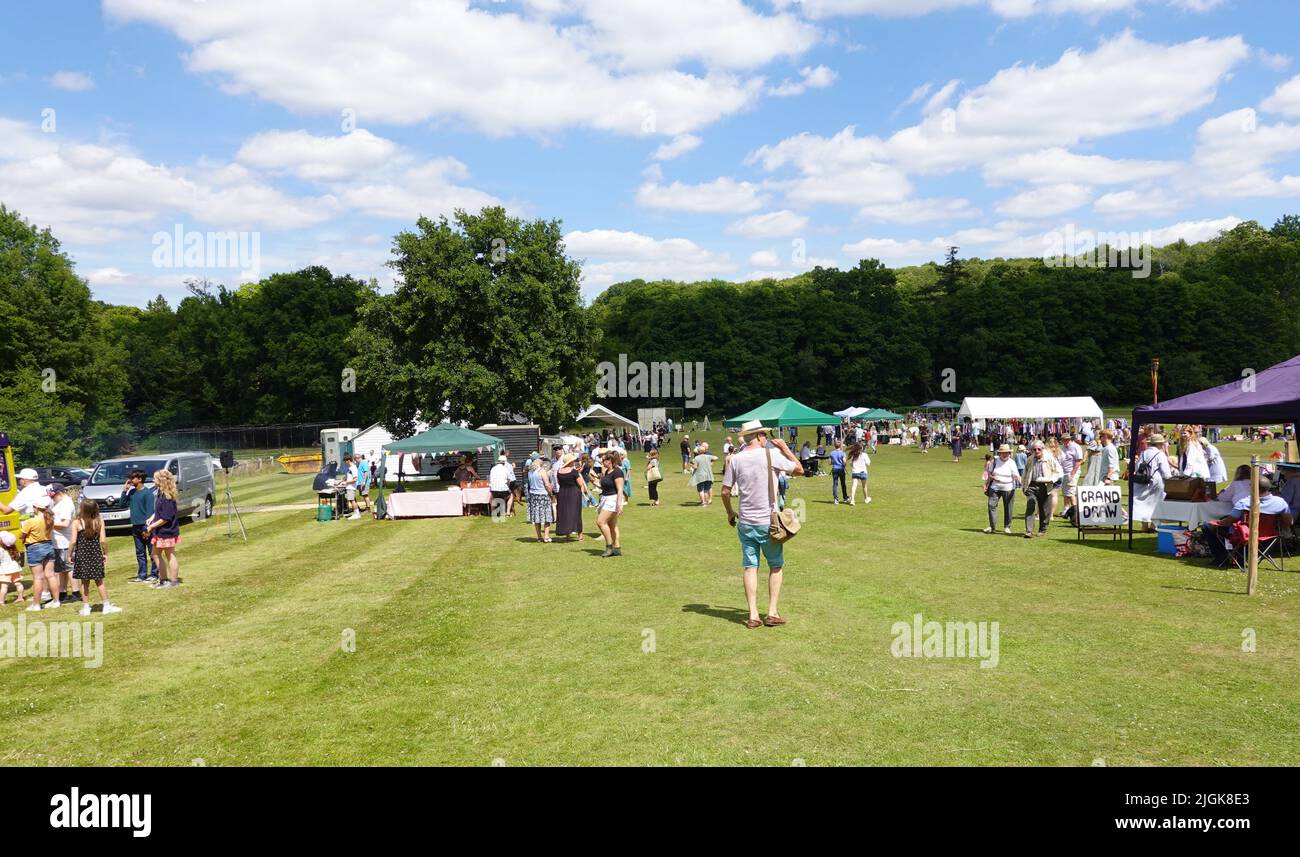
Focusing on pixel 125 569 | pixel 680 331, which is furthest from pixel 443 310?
pixel 680 331

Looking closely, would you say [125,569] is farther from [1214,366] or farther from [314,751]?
[1214,366]

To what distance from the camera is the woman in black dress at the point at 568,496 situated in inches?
627

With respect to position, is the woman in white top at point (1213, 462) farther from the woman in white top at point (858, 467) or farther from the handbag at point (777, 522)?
the handbag at point (777, 522)

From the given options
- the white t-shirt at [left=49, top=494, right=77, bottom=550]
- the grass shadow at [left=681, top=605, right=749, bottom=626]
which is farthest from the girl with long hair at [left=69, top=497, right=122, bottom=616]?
the grass shadow at [left=681, top=605, right=749, bottom=626]

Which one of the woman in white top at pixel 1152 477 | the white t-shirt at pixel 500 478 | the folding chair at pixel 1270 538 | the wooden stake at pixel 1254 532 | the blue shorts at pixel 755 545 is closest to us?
the blue shorts at pixel 755 545

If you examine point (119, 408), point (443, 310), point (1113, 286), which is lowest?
point (119, 408)

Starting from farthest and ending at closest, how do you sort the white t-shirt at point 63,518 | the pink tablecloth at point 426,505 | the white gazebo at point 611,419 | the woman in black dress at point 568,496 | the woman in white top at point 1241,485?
the white gazebo at point 611,419 < the pink tablecloth at point 426,505 < the woman in black dress at point 568,496 < the woman in white top at point 1241,485 < the white t-shirt at point 63,518

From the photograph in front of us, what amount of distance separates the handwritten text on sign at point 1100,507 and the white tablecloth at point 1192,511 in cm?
112

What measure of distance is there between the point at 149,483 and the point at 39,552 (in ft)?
37.5

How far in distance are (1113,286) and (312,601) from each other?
90.5m

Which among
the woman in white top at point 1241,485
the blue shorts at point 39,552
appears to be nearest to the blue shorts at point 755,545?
the woman in white top at point 1241,485

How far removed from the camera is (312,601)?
11.5m

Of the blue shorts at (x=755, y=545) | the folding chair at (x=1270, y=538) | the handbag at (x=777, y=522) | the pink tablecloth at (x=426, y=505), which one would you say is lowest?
the pink tablecloth at (x=426, y=505)
